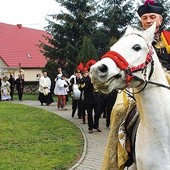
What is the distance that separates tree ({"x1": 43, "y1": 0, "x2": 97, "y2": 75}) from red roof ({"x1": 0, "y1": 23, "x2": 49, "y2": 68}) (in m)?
14.8

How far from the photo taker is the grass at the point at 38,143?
8.15m

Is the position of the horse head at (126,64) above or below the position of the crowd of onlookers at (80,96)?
above

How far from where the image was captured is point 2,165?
7.89m

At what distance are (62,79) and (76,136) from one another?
8595 millimetres

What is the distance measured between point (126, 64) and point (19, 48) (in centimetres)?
4837

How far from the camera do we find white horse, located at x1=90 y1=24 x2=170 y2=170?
131 inches

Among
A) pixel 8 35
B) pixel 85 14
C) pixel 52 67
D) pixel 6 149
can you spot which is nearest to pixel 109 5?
pixel 85 14

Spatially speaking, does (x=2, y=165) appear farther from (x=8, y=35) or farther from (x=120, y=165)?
(x=8, y=35)

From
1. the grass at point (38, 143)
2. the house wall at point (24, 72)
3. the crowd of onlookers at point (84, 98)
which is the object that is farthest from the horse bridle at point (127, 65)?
the house wall at point (24, 72)

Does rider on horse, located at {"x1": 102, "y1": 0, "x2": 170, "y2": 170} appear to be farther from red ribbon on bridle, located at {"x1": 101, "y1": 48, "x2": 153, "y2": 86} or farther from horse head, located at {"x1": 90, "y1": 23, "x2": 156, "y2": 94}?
red ribbon on bridle, located at {"x1": 101, "y1": 48, "x2": 153, "y2": 86}

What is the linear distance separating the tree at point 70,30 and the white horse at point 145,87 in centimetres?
2664

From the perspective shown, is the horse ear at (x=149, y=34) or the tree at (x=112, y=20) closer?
the horse ear at (x=149, y=34)

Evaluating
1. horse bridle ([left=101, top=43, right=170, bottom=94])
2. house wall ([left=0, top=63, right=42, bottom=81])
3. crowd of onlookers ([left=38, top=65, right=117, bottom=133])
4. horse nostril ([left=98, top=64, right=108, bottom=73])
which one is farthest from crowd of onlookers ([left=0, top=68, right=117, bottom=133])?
house wall ([left=0, top=63, right=42, bottom=81])

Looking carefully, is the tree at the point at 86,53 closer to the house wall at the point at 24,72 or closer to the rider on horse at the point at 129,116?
the house wall at the point at 24,72
